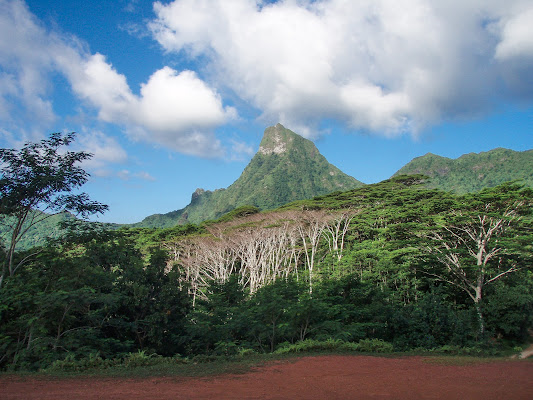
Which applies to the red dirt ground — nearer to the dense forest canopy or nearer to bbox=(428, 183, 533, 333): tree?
the dense forest canopy

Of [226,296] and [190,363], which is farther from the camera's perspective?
[226,296]

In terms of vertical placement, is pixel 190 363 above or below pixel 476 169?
below

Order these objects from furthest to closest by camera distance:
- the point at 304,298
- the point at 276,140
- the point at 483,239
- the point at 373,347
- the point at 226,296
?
1. the point at 276,140
2. the point at 483,239
3. the point at 226,296
4. the point at 304,298
5. the point at 373,347

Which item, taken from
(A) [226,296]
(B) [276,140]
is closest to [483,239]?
(A) [226,296]

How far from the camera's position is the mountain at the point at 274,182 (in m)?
96.3

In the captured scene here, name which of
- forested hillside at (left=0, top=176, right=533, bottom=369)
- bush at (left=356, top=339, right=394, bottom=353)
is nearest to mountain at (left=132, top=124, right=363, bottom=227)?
forested hillside at (left=0, top=176, right=533, bottom=369)

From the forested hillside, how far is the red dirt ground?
2.09 meters

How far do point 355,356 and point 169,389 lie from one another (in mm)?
4966

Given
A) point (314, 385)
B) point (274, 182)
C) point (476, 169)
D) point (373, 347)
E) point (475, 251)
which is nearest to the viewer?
point (314, 385)

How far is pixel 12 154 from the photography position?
34.9ft

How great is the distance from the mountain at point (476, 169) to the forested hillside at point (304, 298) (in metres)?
Answer: 53.5

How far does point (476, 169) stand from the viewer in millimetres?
82562

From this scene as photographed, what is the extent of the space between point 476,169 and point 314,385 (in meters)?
91.2

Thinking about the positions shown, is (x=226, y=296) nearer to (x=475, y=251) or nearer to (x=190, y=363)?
(x=190, y=363)
